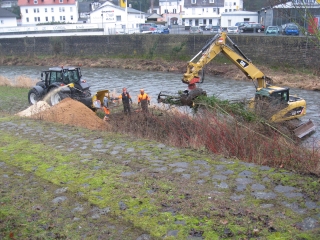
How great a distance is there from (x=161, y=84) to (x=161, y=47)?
1478 cm

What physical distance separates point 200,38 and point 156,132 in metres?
33.5

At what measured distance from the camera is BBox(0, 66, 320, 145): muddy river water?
84.3 ft

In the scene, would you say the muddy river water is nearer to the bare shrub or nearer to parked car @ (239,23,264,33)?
the bare shrub

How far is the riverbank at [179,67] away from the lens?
31.7 m

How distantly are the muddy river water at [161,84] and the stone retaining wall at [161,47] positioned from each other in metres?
5.25

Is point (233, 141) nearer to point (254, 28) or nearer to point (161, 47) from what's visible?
point (161, 47)

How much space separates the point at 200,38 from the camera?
142 ft

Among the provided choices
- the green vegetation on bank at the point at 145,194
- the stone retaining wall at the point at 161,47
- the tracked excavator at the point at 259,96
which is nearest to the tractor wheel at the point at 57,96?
the tracked excavator at the point at 259,96

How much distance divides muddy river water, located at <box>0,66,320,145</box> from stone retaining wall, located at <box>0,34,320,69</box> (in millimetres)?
5249

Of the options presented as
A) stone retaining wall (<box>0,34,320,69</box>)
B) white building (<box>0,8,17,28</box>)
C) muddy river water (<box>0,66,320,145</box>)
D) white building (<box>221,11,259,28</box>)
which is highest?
white building (<box>0,8,17,28</box>)

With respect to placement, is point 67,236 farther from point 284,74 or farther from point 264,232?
point 284,74

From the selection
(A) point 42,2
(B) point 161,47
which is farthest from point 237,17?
(A) point 42,2

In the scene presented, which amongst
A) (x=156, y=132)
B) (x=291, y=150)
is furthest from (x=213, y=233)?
(x=156, y=132)

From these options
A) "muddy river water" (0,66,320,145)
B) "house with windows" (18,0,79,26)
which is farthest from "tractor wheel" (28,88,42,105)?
"house with windows" (18,0,79,26)
